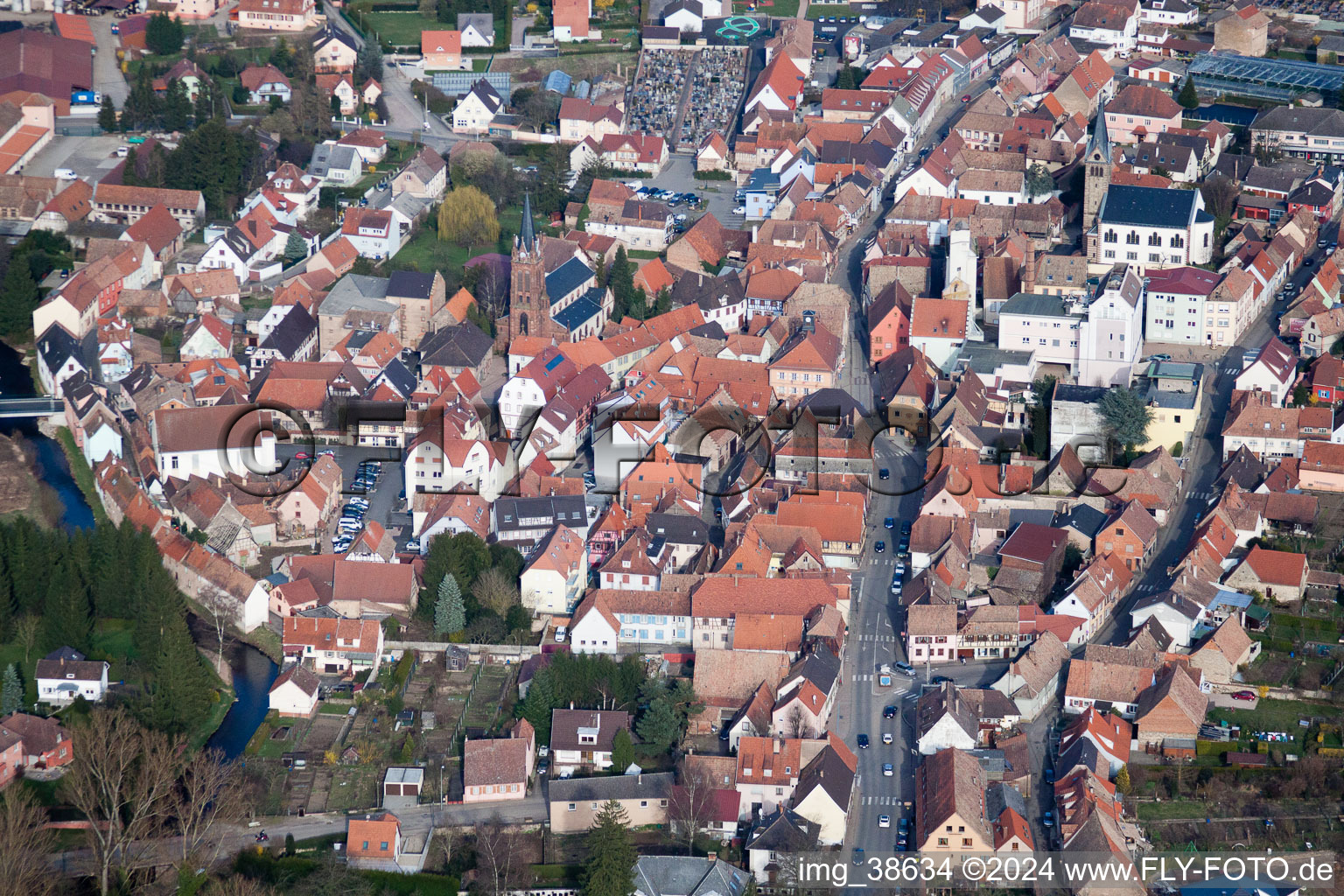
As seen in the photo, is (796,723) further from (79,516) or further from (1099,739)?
(79,516)

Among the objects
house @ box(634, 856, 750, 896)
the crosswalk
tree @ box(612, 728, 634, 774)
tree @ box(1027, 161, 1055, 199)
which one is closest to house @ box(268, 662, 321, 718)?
tree @ box(612, 728, 634, 774)

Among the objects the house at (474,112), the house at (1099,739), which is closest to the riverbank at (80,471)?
the house at (1099,739)

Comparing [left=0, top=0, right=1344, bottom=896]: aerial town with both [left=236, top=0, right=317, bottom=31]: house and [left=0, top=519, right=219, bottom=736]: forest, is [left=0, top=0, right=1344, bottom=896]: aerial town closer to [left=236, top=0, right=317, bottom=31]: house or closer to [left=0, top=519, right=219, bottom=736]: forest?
[left=0, top=519, right=219, bottom=736]: forest

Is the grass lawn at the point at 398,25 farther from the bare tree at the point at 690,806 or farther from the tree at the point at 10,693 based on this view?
the bare tree at the point at 690,806

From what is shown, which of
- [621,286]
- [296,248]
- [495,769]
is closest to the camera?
[495,769]

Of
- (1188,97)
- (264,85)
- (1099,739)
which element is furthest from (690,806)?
(264,85)
